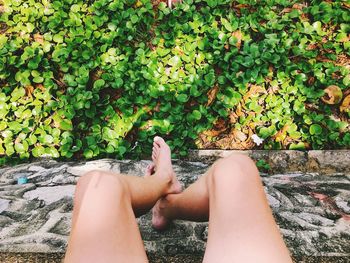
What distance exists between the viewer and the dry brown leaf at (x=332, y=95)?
2.98 m

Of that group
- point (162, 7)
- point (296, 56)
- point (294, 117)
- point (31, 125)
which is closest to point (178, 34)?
point (162, 7)

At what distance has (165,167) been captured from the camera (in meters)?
2.00

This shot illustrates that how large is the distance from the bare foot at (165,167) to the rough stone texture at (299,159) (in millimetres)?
839

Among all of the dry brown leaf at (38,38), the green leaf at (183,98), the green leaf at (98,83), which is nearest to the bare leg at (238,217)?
the green leaf at (183,98)

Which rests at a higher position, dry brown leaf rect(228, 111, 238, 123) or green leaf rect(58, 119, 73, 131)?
dry brown leaf rect(228, 111, 238, 123)

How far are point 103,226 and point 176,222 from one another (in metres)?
0.86

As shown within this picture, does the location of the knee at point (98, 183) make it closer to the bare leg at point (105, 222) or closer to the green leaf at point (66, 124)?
the bare leg at point (105, 222)

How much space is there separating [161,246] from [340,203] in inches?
48.4

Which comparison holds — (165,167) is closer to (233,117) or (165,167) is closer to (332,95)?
(233,117)

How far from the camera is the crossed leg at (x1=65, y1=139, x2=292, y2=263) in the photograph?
43.1 inches

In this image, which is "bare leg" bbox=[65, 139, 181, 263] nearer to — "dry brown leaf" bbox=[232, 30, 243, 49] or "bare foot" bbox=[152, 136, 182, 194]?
"bare foot" bbox=[152, 136, 182, 194]

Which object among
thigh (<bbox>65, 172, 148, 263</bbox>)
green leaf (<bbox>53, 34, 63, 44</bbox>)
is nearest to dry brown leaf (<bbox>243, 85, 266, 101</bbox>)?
green leaf (<bbox>53, 34, 63, 44</bbox>)

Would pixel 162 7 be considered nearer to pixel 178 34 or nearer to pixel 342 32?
pixel 178 34

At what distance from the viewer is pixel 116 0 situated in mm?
3000
